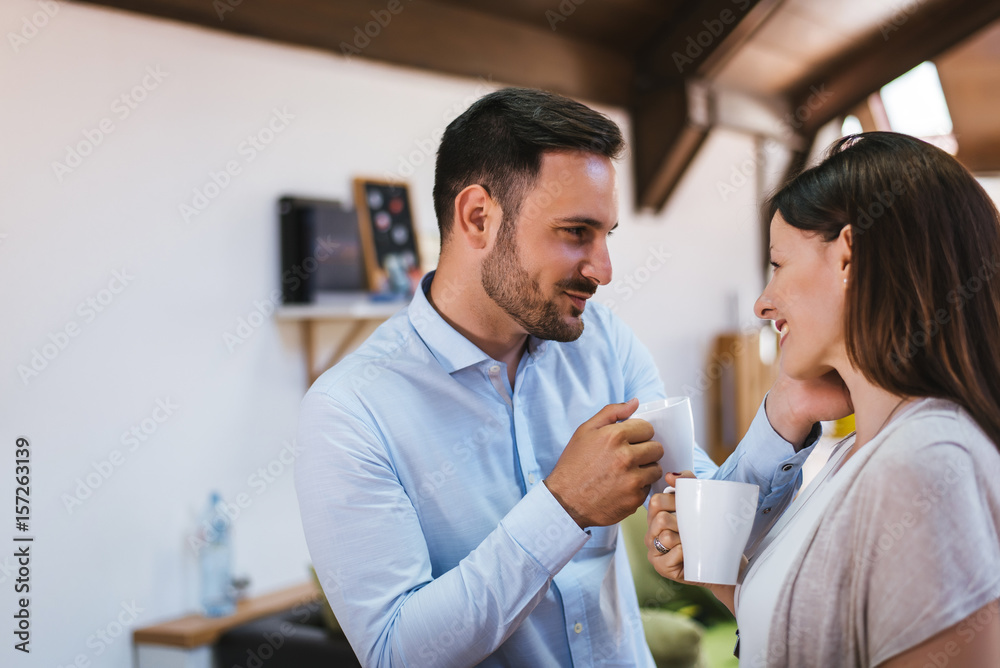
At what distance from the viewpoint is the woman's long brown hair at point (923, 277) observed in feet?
2.97

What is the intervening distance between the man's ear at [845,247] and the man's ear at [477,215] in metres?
0.54

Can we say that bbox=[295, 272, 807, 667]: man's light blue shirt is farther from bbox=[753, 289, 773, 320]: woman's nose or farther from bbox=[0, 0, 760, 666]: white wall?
bbox=[0, 0, 760, 666]: white wall

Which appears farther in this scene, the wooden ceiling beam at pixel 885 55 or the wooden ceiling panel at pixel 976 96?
the wooden ceiling panel at pixel 976 96

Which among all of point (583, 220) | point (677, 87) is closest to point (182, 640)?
point (583, 220)

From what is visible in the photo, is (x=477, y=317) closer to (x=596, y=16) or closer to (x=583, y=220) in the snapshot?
(x=583, y=220)

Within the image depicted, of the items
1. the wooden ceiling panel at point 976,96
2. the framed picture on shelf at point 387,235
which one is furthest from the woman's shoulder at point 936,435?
the wooden ceiling panel at point 976,96

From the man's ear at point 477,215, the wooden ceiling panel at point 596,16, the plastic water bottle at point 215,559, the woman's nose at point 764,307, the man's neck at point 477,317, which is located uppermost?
the wooden ceiling panel at point 596,16

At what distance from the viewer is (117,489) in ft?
7.49

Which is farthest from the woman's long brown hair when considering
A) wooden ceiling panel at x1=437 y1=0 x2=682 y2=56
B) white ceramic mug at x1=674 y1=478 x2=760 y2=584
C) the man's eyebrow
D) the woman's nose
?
wooden ceiling panel at x1=437 y1=0 x2=682 y2=56

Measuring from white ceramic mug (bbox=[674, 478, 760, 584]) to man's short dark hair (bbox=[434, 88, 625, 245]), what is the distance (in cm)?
56

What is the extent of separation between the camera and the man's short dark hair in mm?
1266

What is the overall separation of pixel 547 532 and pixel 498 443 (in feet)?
0.89

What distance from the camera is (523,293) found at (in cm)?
127

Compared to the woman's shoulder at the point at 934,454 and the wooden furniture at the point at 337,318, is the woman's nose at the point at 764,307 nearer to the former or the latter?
the woman's shoulder at the point at 934,454
